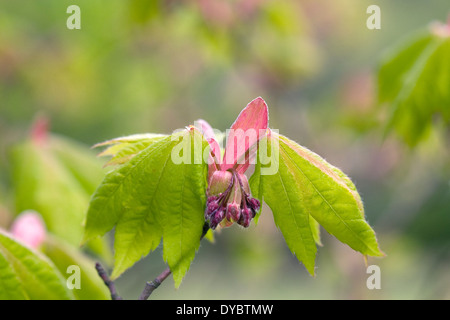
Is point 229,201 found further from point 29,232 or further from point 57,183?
point 57,183

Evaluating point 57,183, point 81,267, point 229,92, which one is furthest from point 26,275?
point 229,92

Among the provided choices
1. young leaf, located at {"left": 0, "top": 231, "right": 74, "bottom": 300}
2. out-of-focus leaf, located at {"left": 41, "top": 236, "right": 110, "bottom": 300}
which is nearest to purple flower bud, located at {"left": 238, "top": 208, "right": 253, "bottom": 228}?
young leaf, located at {"left": 0, "top": 231, "right": 74, "bottom": 300}

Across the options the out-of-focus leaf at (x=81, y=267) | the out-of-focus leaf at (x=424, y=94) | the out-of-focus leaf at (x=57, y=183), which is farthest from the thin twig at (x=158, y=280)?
the out-of-focus leaf at (x=424, y=94)

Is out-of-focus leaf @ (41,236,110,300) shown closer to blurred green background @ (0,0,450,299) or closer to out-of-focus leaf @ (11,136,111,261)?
out-of-focus leaf @ (11,136,111,261)

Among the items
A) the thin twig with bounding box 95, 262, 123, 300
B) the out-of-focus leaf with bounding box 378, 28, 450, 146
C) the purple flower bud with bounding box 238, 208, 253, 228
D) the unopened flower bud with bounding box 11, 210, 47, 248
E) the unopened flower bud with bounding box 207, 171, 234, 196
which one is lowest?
the thin twig with bounding box 95, 262, 123, 300

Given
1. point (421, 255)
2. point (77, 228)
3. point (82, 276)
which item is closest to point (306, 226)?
point (82, 276)
